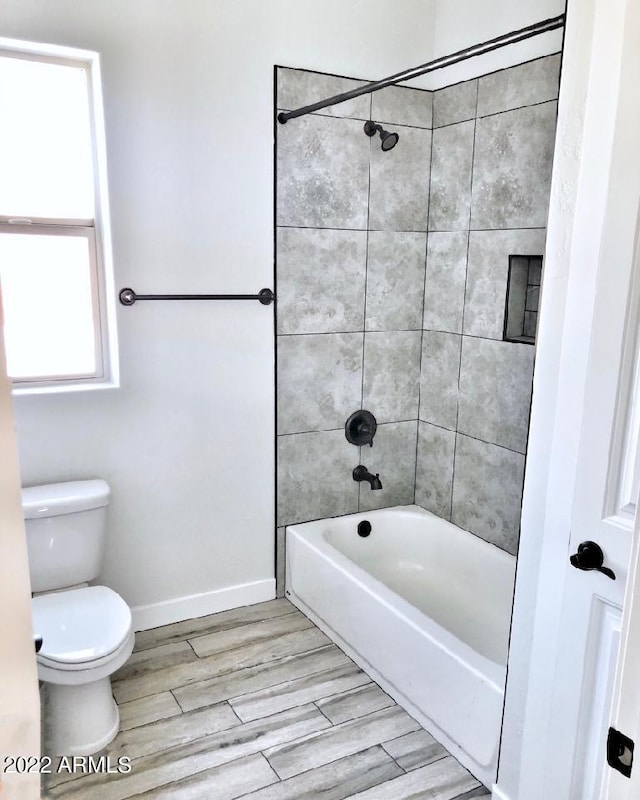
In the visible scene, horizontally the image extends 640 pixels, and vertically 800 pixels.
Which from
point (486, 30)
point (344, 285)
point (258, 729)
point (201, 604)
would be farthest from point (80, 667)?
point (486, 30)

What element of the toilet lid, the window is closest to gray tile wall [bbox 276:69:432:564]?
the window

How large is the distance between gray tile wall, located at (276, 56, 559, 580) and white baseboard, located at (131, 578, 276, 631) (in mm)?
111

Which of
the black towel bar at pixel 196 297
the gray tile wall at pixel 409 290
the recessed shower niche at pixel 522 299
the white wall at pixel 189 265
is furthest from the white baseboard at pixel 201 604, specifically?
the recessed shower niche at pixel 522 299

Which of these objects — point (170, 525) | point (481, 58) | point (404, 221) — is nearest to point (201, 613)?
point (170, 525)

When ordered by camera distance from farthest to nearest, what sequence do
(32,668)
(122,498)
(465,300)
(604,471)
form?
(465,300) < (122,498) < (604,471) < (32,668)

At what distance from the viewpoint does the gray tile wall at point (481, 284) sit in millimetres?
2600

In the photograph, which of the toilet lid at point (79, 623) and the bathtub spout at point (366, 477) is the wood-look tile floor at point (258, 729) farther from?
the bathtub spout at point (366, 477)

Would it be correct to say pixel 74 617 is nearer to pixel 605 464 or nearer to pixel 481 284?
pixel 605 464

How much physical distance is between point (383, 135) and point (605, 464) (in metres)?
1.91

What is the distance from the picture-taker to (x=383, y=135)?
2.83 m

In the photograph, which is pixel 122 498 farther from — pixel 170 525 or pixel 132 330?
pixel 132 330

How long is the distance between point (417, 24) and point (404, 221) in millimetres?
871

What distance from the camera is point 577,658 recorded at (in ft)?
5.17

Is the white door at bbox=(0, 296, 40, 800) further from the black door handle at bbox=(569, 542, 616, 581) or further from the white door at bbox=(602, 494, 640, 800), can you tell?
the black door handle at bbox=(569, 542, 616, 581)
